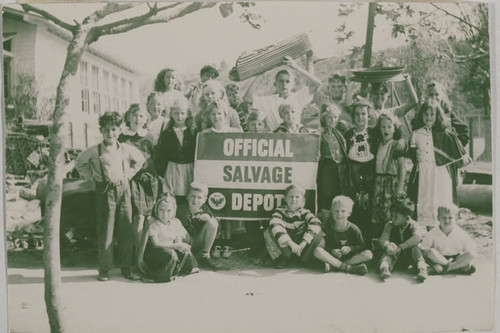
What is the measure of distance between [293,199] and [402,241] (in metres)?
0.87

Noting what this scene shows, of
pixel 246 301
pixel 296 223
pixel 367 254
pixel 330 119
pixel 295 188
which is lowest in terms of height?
pixel 246 301

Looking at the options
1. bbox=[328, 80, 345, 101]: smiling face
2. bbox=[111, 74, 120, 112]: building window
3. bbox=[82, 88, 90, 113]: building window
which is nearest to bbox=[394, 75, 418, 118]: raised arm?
bbox=[328, 80, 345, 101]: smiling face

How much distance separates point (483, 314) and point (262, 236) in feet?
5.81

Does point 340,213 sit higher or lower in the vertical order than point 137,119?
lower

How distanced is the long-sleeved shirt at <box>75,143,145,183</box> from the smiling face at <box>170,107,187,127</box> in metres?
0.36

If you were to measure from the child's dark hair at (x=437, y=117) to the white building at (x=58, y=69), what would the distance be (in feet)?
6.68

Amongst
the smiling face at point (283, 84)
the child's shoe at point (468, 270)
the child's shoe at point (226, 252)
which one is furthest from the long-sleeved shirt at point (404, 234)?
the smiling face at point (283, 84)

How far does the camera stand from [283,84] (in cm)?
398

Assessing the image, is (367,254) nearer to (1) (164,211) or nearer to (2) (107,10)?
(1) (164,211)

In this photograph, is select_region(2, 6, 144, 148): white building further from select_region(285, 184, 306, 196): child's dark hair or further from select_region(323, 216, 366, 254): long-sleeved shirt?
select_region(323, 216, 366, 254): long-sleeved shirt

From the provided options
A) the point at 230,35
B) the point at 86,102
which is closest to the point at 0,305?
the point at 86,102

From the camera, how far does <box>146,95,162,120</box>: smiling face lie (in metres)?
3.89

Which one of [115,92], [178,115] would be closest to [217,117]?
[178,115]

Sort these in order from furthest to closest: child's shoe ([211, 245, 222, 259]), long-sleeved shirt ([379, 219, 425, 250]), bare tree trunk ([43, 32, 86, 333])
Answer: long-sleeved shirt ([379, 219, 425, 250])
child's shoe ([211, 245, 222, 259])
bare tree trunk ([43, 32, 86, 333])
